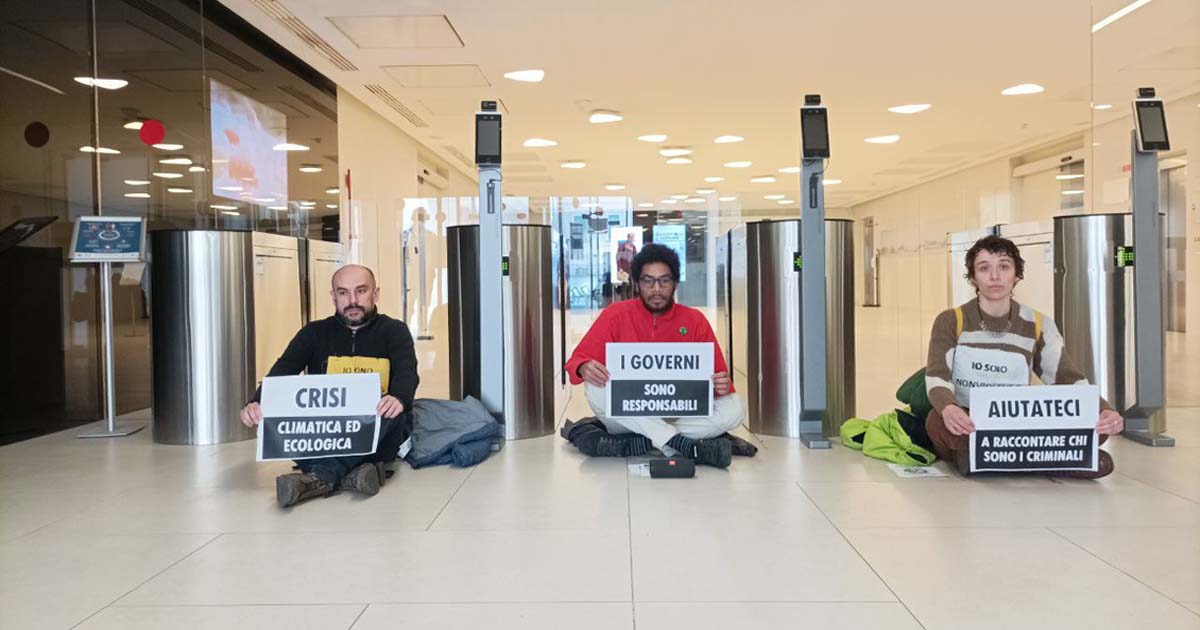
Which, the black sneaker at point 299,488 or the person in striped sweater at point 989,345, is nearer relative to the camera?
the black sneaker at point 299,488

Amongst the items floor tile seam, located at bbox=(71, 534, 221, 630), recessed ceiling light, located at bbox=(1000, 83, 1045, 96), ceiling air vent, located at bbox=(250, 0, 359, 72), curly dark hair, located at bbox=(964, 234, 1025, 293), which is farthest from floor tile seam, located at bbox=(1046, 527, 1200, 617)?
recessed ceiling light, located at bbox=(1000, 83, 1045, 96)

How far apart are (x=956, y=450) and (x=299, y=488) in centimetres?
272

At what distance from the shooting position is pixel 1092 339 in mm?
5121

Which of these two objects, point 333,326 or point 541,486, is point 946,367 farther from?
point 333,326

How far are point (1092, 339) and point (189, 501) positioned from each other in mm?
4926

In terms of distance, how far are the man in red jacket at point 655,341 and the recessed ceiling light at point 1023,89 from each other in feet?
23.0

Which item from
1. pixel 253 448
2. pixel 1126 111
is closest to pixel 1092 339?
pixel 1126 111

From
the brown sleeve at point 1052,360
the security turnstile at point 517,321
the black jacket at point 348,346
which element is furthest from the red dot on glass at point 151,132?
the brown sleeve at point 1052,360

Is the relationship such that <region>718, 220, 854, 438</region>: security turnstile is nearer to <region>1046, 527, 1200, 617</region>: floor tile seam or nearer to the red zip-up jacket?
the red zip-up jacket

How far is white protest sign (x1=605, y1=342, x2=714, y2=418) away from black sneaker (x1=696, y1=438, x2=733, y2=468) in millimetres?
179

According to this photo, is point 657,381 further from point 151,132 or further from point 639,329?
point 151,132

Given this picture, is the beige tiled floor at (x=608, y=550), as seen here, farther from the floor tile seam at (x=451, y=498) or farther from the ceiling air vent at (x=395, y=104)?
the ceiling air vent at (x=395, y=104)

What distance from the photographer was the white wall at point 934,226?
5.32 meters

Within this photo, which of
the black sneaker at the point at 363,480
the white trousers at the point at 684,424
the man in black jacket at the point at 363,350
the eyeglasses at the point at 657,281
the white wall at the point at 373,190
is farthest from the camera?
the white wall at the point at 373,190
